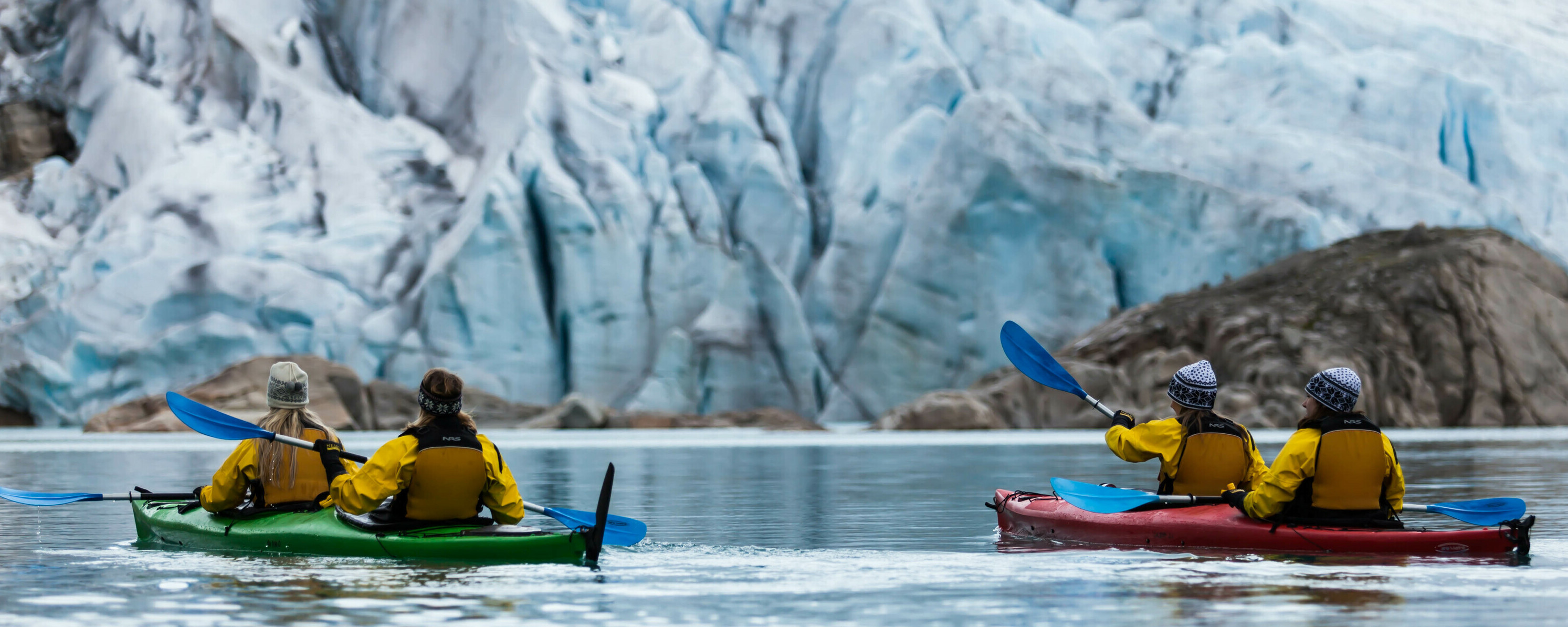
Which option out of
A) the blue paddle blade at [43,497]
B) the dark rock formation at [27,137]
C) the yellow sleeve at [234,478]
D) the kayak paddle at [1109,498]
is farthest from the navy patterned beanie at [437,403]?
the dark rock formation at [27,137]

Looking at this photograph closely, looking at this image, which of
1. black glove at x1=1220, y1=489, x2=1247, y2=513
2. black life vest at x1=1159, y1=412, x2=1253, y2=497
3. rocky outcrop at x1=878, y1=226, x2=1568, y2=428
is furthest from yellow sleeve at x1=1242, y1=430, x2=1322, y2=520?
rocky outcrop at x1=878, y1=226, x2=1568, y2=428

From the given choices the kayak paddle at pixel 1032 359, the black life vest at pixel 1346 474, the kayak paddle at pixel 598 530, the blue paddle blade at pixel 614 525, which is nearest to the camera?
the kayak paddle at pixel 598 530

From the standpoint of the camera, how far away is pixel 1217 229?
33.2 meters

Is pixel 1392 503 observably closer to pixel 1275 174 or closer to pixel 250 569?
pixel 250 569

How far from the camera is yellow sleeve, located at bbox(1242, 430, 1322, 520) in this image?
253 inches

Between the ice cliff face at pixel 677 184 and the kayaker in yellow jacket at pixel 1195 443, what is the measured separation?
76.0ft

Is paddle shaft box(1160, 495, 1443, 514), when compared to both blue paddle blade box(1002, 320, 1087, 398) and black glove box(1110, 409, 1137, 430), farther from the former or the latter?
blue paddle blade box(1002, 320, 1087, 398)

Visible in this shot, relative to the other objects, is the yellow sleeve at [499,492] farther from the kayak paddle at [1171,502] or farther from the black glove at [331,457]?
the kayak paddle at [1171,502]

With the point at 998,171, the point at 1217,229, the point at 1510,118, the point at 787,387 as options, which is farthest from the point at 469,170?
the point at 1510,118

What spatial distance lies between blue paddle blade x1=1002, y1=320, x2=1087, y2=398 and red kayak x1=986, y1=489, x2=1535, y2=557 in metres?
0.98

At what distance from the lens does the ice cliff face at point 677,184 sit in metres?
30.1

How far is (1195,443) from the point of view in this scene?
717 cm

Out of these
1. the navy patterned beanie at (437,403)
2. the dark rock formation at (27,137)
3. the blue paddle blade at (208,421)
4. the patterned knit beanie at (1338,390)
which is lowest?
the blue paddle blade at (208,421)

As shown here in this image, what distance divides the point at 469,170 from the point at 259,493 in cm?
2692
